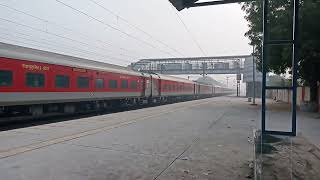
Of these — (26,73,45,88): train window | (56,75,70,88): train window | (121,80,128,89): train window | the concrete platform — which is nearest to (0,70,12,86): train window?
(26,73,45,88): train window

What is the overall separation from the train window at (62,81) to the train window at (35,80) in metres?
1.17

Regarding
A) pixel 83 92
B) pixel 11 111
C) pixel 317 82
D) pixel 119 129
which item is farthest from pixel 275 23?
pixel 11 111

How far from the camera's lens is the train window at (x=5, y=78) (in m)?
12.5

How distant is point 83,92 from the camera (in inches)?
729

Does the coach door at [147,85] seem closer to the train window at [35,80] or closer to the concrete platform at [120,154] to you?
the train window at [35,80]

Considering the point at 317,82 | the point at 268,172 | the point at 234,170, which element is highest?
the point at 317,82

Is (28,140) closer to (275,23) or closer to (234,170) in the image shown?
(234,170)

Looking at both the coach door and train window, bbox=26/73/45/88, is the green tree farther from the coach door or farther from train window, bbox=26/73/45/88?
train window, bbox=26/73/45/88

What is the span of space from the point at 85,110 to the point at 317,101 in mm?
17210

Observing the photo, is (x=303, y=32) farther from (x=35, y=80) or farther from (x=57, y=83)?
(x=35, y=80)

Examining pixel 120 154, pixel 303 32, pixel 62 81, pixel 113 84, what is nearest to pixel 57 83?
pixel 62 81

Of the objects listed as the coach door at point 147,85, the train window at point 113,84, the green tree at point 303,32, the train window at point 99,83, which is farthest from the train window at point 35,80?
the coach door at point 147,85

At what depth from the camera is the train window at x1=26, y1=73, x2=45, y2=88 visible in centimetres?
1397

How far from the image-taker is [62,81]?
16.5 meters
